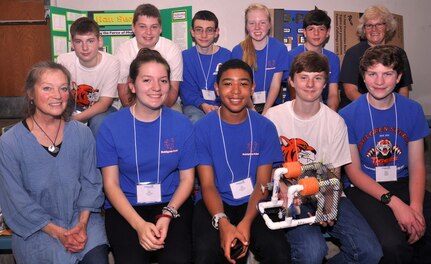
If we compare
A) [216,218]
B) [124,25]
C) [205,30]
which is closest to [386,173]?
[216,218]

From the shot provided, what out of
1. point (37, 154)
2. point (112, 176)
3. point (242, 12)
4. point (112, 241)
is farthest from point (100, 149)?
point (242, 12)

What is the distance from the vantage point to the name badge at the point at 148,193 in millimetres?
2174

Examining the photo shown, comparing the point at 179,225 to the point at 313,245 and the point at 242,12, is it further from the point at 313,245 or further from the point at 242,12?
the point at 242,12

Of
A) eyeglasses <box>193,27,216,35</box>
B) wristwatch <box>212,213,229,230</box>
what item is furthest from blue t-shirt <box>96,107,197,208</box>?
eyeglasses <box>193,27,216,35</box>

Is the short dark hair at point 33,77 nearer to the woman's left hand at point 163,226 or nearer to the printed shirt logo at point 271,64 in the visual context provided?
the woman's left hand at point 163,226

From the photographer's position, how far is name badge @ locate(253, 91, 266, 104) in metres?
3.59

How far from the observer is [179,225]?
2080 millimetres

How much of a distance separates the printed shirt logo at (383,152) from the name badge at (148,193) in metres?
1.29

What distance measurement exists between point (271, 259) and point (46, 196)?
46.1 inches

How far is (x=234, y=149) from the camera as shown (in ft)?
7.45

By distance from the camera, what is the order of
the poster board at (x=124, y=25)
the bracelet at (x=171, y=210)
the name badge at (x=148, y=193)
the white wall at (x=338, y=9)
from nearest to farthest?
the bracelet at (x=171, y=210), the name badge at (x=148, y=193), the poster board at (x=124, y=25), the white wall at (x=338, y=9)

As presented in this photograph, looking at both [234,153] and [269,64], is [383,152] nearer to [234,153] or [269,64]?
[234,153]

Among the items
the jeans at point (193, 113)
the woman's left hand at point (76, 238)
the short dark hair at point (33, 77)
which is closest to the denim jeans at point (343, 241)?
the woman's left hand at point (76, 238)

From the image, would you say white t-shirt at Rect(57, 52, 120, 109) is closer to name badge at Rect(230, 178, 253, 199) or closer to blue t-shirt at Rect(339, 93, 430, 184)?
name badge at Rect(230, 178, 253, 199)
